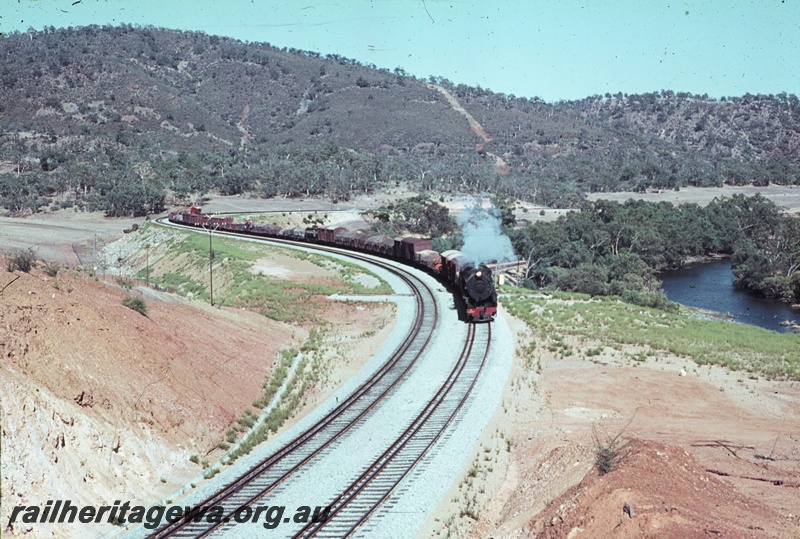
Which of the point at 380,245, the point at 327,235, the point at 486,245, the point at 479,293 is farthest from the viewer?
the point at 327,235

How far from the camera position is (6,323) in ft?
60.5

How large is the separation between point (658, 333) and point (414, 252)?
2804 cm

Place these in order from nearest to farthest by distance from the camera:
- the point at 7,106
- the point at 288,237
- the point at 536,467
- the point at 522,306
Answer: the point at 536,467, the point at 522,306, the point at 288,237, the point at 7,106

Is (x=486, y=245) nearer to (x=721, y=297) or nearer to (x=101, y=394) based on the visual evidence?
(x=101, y=394)

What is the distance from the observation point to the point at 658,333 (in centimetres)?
3422

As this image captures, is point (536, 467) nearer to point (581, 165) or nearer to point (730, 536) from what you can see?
point (730, 536)

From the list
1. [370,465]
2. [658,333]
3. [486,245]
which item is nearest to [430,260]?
[486,245]

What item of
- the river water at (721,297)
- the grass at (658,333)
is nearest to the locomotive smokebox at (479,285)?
the grass at (658,333)

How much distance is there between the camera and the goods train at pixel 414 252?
35219mm

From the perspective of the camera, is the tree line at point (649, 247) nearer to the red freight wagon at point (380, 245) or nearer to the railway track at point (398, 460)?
the red freight wagon at point (380, 245)

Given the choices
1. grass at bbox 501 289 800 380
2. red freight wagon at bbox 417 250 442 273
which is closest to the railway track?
grass at bbox 501 289 800 380

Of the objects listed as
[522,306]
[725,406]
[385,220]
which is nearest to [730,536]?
[725,406]

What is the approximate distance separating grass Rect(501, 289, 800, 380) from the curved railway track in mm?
6457

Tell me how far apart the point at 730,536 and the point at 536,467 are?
24.0 ft
